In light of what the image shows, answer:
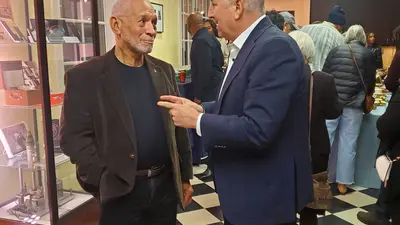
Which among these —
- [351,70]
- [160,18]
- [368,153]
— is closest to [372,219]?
[368,153]

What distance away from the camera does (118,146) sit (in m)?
1.66

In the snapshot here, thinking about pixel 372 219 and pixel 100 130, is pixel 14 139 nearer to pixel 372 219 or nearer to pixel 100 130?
pixel 100 130

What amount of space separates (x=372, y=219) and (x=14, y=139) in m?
2.77

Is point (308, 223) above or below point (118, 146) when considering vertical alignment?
below

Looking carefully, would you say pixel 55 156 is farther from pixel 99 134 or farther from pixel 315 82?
pixel 315 82

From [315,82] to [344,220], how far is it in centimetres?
129

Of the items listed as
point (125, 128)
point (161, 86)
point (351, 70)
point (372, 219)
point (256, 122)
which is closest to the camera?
point (256, 122)

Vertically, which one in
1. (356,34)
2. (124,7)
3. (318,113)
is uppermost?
(124,7)

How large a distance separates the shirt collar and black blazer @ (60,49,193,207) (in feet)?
1.78

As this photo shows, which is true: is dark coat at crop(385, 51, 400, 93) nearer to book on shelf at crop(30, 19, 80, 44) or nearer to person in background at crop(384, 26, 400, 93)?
person in background at crop(384, 26, 400, 93)

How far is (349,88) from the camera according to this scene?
3.61 m

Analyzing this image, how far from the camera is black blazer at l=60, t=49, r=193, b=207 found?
1653 mm

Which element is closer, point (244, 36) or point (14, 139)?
point (244, 36)

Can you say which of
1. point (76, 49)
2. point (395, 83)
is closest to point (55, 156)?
point (76, 49)
